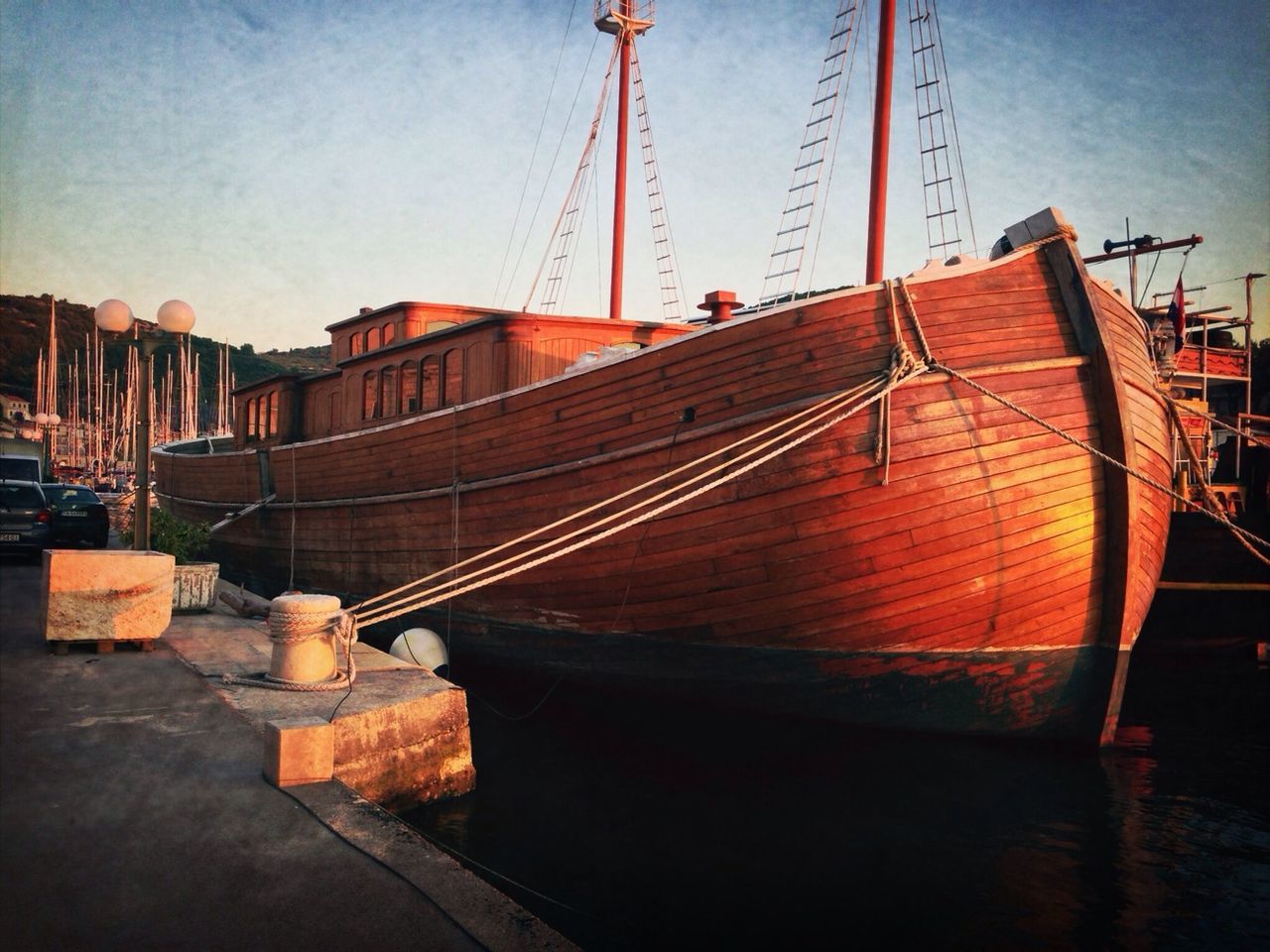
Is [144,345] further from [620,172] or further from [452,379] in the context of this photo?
[620,172]

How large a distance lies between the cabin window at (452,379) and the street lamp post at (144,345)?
3022 mm

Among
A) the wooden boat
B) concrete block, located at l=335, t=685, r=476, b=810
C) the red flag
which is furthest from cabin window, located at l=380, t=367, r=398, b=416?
the red flag

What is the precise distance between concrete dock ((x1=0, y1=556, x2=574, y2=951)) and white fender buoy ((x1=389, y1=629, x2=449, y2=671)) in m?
3.41

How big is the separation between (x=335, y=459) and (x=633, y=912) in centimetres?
838

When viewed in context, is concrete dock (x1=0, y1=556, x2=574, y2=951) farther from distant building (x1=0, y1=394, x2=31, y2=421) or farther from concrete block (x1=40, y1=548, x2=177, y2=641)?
distant building (x1=0, y1=394, x2=31, y2=421)

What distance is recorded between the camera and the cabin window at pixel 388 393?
11.4 m

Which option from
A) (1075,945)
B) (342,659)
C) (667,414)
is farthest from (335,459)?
(1075,945)

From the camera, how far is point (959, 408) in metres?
6.72

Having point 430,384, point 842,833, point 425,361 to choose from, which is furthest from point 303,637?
point 425,361

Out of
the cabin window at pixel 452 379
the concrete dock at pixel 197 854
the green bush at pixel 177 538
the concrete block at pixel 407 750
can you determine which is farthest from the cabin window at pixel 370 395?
the concrete dock at pixel 197 854

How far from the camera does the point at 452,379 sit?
10492 millimetres

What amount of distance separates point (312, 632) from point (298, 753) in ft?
5.08

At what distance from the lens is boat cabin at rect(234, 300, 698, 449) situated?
32.7 feet

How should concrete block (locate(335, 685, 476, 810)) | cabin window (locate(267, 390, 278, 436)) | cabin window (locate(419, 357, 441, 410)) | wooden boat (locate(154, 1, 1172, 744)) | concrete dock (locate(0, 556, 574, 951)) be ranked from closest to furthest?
concrete dock (locate(0, 556, 574, 951)) → concrete block (locate(335, 685, 476, 810)) → wooden boat (locate(154, 1, 1172, 744)) → cabin window (locate(419, 357, 441, 410)) → cabin window (locate(267, 390, 278, 436))
